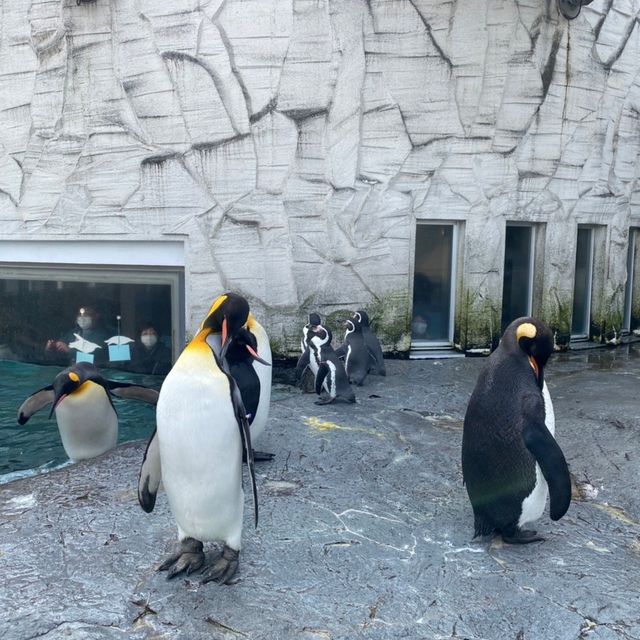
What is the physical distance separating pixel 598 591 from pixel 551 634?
32 cm

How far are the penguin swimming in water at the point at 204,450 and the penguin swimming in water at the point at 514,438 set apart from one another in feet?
2.77

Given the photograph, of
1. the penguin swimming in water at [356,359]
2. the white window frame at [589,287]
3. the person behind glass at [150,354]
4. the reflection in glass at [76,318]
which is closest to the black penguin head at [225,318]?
the penguin swimming in water at [356,359]

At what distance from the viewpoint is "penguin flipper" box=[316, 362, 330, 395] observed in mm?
4457

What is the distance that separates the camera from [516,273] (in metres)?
6.66

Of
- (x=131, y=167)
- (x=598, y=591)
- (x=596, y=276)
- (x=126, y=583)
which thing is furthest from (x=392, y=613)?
(x=596, y=276)

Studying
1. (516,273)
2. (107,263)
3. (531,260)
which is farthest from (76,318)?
(531,260)

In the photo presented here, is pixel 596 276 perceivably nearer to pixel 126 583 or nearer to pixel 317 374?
pixel 317 374

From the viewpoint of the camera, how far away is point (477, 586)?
209 cm

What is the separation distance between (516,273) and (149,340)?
3778 millimetres

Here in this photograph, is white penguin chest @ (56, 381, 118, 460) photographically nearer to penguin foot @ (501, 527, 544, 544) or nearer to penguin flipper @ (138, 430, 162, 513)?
penguin flipper @ (138, 430, 162, 513)

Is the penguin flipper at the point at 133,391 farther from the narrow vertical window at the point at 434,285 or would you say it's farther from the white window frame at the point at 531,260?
the white window frame at the point at 531,260

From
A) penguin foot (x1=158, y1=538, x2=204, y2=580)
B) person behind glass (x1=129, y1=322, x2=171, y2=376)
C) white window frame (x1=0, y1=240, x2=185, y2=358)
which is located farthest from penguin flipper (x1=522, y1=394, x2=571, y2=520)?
person behind glass (x1=129, y1=322, x2=171, y2=376)

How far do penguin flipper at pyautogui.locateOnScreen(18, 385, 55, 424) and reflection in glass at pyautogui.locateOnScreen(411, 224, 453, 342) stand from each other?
3.55 metres

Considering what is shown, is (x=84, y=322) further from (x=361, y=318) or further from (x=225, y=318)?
(x=225, y=318)
